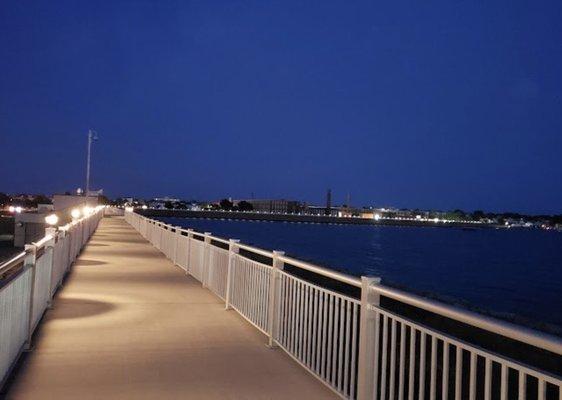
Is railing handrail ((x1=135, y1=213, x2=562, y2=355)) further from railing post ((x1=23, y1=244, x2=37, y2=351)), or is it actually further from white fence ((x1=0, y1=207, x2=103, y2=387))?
railing post ((x1=23, y1=244, x2=37, y2=351))

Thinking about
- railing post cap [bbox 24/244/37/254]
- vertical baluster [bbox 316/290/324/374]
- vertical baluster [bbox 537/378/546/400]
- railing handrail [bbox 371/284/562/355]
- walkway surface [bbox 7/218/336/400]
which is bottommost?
walkway surface [bbox 7/218/336/400]

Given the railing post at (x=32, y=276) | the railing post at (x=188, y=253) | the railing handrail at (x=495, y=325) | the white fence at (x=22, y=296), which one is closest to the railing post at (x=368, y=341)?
the railing handrail at (x=495, y=325)

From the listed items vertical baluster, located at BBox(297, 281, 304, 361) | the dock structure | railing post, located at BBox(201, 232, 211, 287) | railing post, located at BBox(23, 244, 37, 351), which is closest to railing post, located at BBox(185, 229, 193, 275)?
railing post, located at BBox(201, 232, 211, 287)

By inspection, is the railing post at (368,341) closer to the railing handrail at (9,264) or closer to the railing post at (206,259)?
the railing handrail at (9,264)

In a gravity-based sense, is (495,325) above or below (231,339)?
above

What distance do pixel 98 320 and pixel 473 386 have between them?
695 centimetres

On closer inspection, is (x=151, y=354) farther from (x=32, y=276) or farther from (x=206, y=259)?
(x=206, y=259)

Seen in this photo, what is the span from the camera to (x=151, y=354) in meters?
7.57

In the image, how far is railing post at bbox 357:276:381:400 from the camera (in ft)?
17.6

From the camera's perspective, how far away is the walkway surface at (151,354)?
6.16 meters

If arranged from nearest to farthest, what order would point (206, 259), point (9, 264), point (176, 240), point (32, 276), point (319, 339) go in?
point (9, 264) → point (319, 339) → point (32, 276) → point (206, 259) → point (176, 240)

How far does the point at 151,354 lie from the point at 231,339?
1.29m

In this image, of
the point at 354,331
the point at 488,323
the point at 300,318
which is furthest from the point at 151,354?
the point at 488,323

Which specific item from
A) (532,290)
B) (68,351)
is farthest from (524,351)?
(532,290)
